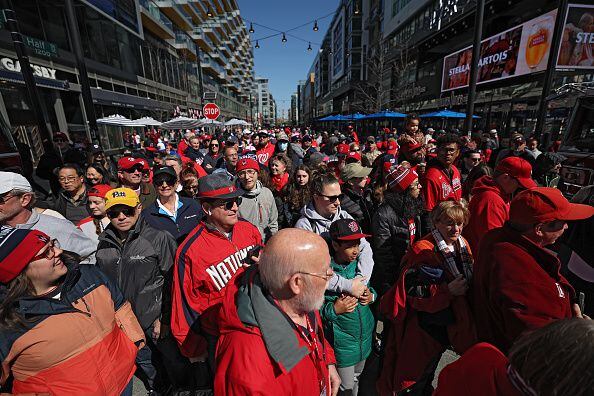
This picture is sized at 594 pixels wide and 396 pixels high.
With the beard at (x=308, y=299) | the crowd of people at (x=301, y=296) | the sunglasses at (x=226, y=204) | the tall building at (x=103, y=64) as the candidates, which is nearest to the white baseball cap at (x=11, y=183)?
the crowd of people at (x=301, y=296)

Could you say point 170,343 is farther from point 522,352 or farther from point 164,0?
point 164,0

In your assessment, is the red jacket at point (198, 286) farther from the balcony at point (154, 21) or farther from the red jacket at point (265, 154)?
the balcony at point (154, 21)

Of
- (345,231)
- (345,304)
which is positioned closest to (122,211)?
(345,231)

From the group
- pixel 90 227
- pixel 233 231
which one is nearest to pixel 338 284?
pixel 233 231

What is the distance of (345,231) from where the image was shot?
92.6 inches

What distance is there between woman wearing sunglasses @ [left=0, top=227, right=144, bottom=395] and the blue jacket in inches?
47.4

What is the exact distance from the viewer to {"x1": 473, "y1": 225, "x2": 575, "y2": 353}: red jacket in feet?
5.26

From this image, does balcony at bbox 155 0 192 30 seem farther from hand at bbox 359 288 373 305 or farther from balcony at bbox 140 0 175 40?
hand at bbox 359 288 373 305

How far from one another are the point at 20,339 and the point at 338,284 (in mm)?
2018

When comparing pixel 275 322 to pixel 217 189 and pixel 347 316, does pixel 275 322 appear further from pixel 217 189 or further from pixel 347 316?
pixel 217 189

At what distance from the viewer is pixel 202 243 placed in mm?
2402

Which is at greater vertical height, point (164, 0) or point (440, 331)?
point (164, 0)

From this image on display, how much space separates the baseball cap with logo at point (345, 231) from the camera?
2.31 m

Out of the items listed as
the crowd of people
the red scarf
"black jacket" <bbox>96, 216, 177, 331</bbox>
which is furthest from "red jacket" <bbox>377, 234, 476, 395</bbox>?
the red scarf
